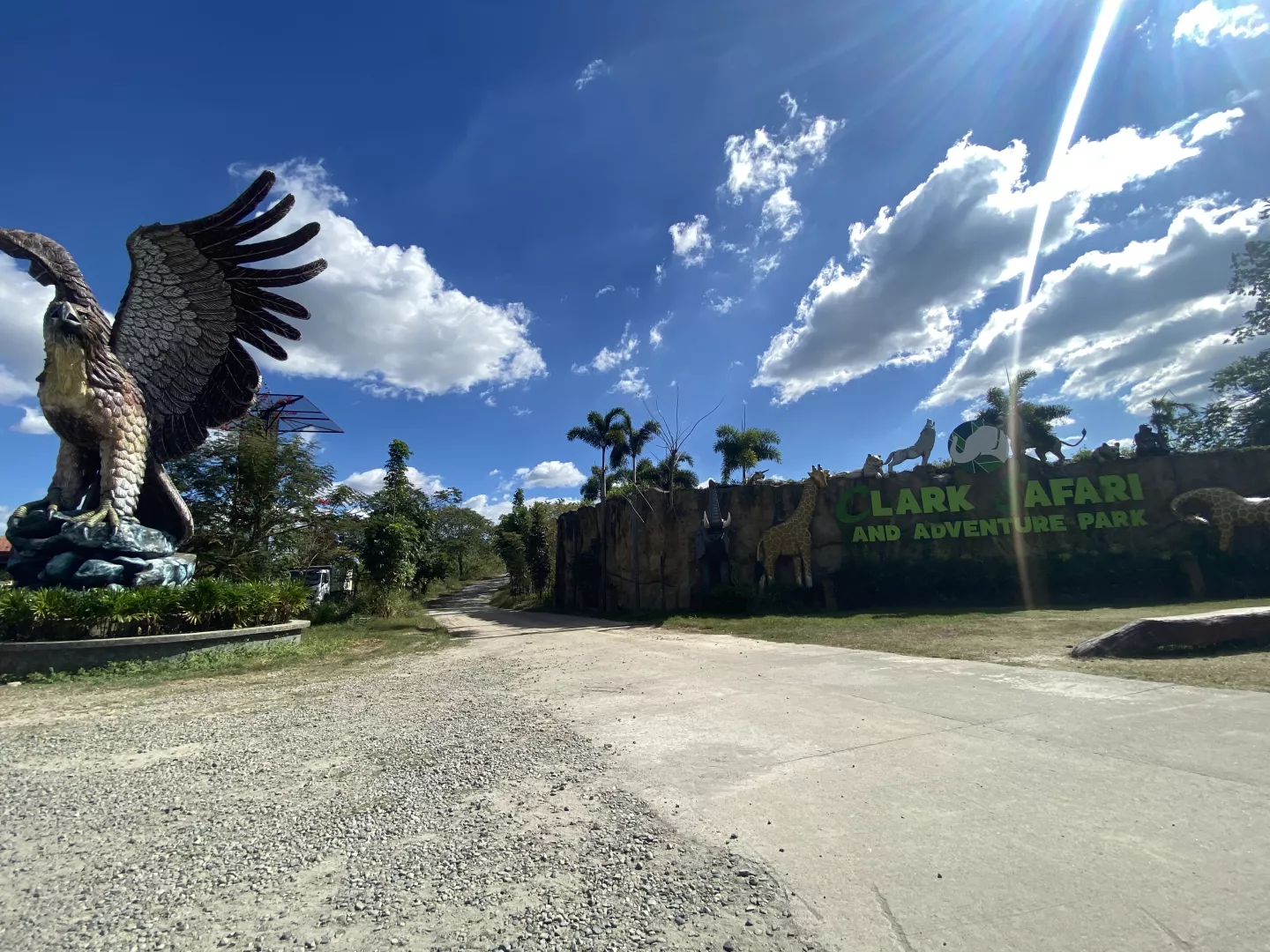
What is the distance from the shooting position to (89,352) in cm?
1099

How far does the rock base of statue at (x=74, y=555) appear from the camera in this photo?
33.1ft

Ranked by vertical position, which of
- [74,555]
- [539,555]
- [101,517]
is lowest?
[74,555]

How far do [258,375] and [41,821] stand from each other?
1259cm

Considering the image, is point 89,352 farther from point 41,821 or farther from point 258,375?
point 41,821

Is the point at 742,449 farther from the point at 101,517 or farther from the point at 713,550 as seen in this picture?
the point at 101,517

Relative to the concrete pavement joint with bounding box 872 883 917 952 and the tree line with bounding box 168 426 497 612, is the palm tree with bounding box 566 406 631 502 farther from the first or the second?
the concrete pavement joint with bounding box 872 883 917 952

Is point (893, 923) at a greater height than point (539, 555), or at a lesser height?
lesser

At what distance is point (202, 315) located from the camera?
12633mm

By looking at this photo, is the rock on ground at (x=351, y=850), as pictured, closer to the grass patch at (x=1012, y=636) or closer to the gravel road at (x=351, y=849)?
the gravel road at (x=351, y=849)

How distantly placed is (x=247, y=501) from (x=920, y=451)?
22243 millimetres

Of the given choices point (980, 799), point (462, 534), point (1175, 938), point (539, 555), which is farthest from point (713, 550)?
point (462, 534)

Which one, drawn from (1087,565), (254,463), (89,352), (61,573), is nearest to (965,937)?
(61,573)

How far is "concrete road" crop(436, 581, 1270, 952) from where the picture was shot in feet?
6.89

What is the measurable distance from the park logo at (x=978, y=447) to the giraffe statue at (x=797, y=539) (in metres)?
4.15
